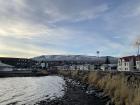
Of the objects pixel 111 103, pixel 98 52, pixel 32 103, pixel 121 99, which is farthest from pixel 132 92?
pixel 98 52

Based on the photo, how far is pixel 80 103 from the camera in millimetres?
35969

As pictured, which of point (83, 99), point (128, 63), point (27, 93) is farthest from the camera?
point (128, 63)

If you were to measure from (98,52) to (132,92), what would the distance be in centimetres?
15974

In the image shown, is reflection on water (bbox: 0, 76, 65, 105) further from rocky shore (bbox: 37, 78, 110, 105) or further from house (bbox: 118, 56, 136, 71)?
house (bbox: 118, 56, 136, 71)

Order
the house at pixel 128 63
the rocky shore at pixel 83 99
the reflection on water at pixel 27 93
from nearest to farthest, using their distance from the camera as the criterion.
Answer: the rocky shore at pixel 83 99, the reflection on water at pixel 27 93, the house at pixel 128 63

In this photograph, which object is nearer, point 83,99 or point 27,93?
A: point 83,99

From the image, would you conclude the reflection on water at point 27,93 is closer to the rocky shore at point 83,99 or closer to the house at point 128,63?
the rocky shore at point 83,99

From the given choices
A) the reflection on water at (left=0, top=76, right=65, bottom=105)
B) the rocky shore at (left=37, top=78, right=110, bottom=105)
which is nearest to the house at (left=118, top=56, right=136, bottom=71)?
the reflection on water at (left=0, top=76, right=65, bottom=105)

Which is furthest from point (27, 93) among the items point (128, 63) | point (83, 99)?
point (128, 63)

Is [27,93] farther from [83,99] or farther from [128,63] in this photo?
[128,63]

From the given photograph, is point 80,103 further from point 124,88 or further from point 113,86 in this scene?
point 124,88

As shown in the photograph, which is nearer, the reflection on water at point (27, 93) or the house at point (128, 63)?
the reflection on water at point (27, 93)

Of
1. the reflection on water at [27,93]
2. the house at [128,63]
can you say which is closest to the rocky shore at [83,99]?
the reflection on water at [27,93]

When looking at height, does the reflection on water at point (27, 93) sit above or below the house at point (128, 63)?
below
